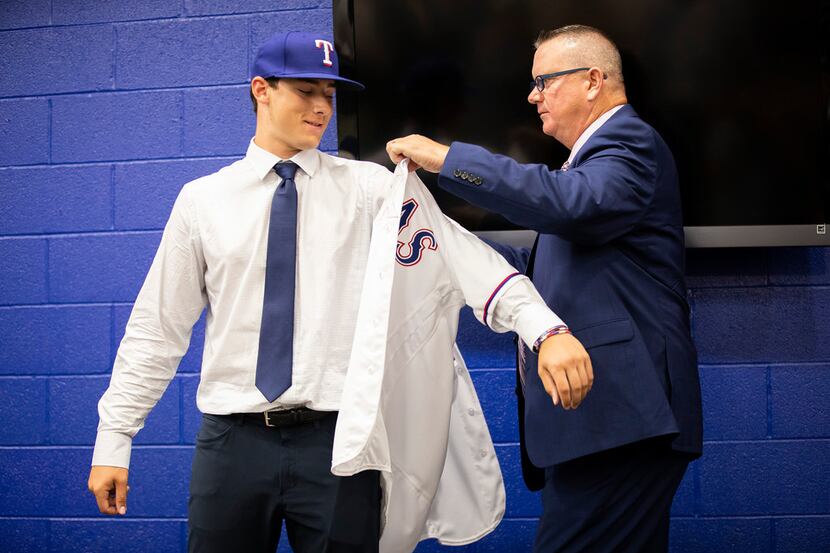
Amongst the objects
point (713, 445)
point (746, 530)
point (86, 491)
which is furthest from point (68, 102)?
point (746, 530)

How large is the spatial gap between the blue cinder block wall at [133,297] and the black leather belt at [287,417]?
0.99m

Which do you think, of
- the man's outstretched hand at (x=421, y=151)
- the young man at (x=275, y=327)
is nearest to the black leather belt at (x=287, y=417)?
the young man at (x=275, y=327)

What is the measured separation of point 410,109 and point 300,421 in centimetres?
114

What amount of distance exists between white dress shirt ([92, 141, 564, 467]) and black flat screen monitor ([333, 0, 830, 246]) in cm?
70

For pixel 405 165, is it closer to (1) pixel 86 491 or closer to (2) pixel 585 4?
(2) pixel 585 4

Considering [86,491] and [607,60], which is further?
[86,491]

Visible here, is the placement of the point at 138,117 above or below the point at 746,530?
above

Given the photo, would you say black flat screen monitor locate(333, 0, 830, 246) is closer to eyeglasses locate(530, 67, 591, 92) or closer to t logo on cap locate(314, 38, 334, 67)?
eyeglasses locate(530, 67, 591, 92)

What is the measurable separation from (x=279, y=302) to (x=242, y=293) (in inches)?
3.3

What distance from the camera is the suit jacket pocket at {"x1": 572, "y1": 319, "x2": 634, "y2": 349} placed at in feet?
4.88

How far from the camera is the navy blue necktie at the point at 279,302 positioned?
1441 mm

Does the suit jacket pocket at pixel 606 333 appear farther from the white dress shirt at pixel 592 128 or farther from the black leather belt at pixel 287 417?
the black leather belt at pixel 287 417

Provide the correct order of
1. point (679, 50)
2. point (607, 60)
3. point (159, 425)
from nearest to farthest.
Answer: point (607, 60) → point (679, 50) → point (159, 425)

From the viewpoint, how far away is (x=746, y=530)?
7.59ft
